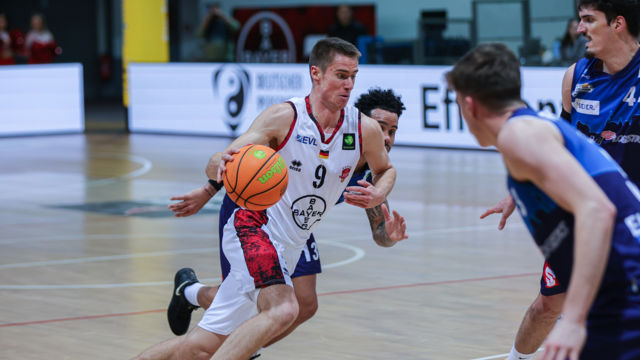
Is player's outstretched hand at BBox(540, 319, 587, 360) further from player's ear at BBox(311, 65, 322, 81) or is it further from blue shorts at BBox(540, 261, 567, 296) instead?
player's ear at BBox(311, 65, 322, 81)

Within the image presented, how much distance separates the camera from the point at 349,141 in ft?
18.3

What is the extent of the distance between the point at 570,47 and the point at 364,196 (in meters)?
12.5

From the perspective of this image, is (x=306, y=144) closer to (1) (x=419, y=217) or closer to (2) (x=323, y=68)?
(2) (x=323, y=68)

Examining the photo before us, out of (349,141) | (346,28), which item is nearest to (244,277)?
(349,141)

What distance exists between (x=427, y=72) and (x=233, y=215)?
12.8 metres

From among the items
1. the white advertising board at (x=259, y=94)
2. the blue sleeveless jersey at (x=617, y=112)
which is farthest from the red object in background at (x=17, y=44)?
the blue sleeveless jersey at (x=617, y=112)

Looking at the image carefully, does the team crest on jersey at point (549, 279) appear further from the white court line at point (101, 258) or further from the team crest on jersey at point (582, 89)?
the white court line at point (101, 258)

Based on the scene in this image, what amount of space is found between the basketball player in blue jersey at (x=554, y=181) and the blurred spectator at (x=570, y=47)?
13.7 metres

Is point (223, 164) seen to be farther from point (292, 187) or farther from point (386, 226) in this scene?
point (386, 226)

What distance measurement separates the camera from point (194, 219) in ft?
38.4

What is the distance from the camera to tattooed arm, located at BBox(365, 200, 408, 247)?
220 inches

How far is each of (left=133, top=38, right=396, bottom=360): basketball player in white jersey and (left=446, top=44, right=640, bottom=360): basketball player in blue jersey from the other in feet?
5.86

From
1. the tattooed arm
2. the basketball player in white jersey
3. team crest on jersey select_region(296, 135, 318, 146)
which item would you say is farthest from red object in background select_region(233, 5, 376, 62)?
team crest on jersey select_region(296, 135, 318, 146)

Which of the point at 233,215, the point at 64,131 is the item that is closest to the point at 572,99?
the point at 233,215
